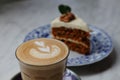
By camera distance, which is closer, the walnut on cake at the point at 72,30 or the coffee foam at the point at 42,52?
the coffee foam at the point at 42,52

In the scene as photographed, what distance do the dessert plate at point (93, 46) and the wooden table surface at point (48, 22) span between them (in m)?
0.03

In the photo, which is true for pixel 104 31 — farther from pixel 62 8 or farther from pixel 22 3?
pixel 22 3

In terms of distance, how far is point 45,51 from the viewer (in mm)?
796

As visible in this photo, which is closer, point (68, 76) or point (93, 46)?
point (68, 76)

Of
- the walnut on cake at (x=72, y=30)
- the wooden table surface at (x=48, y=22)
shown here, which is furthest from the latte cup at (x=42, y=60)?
the walnut on cake at (x=72, y=30)

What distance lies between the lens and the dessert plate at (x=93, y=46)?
106cm

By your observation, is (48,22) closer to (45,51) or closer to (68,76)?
(68,76)

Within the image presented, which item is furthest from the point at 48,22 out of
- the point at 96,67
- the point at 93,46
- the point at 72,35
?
the point at 96,67

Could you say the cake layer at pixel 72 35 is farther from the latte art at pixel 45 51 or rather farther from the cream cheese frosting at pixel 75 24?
the latte art at pixel 45 51

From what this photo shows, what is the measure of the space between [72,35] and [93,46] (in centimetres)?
12

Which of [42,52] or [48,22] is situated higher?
[42,52]

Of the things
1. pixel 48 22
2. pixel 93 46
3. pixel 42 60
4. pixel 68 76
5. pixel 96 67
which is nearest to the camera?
pixel 42 60

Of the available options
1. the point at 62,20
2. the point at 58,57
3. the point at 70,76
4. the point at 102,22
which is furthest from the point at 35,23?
the point at 58,57

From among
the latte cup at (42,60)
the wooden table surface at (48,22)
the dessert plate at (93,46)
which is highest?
the latte cup at (42,60)
